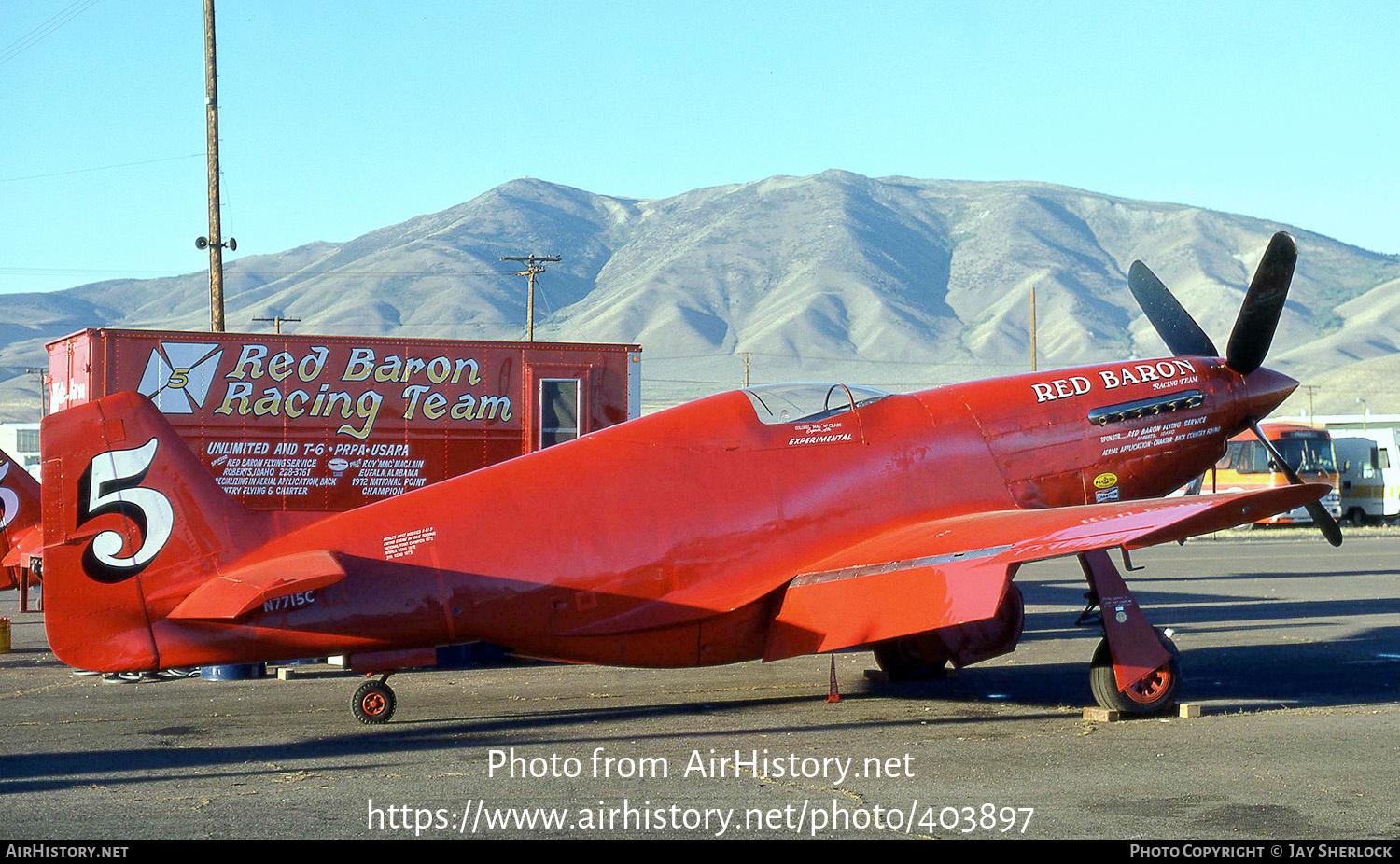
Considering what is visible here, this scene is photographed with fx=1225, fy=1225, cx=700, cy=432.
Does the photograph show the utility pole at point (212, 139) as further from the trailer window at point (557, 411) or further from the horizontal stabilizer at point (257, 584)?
the horizontal stabilizer at point (257, 584)

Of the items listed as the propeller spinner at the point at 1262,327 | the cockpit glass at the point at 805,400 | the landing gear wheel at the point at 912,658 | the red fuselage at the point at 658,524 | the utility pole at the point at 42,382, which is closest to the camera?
Answer: the red fuselage at the point at 658,524

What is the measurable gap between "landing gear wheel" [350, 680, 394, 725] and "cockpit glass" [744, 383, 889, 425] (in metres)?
3.84

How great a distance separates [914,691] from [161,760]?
6.46 metres

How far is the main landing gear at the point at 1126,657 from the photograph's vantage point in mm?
9680

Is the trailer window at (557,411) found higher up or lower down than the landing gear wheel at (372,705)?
higher up

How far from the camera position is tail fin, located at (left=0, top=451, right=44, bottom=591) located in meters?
18.0

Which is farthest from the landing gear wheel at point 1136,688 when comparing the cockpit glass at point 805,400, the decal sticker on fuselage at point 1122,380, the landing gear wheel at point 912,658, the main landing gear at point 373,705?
the main landing gear at point 373,705

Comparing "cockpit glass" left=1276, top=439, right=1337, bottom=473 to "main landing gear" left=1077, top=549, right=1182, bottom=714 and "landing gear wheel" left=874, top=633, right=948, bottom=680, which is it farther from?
"main landing gear" left=1077, top=549, right=1182, bottom=714

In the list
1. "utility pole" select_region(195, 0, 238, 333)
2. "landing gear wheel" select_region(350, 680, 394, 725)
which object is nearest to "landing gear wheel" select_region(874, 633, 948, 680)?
"landing gear wheel" select_region(350, 680, 394, 725)

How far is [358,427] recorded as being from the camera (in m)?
14.0

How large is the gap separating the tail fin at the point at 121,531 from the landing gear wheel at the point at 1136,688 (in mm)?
Answer: 6661

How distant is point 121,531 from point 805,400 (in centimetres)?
Answer: 547

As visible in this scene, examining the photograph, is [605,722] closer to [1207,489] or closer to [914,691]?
[914,691]

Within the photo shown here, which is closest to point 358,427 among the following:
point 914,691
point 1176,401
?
point 914,691
